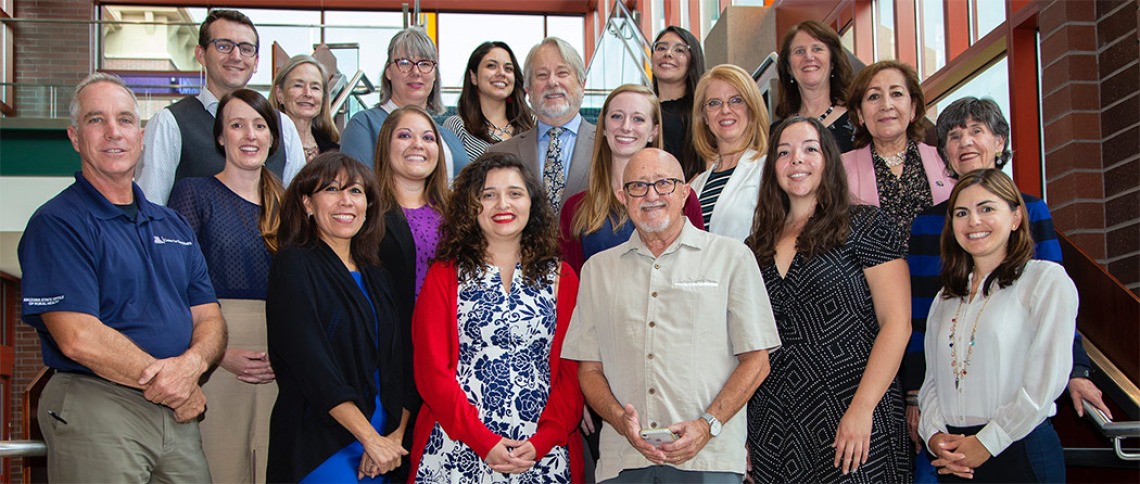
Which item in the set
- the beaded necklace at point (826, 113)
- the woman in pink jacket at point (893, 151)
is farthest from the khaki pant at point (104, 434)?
the beaded necklace at point (826, 113)

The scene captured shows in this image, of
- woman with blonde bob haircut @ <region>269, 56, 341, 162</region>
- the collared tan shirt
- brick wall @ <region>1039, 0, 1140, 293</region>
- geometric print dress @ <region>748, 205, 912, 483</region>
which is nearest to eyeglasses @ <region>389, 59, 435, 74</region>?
woman with blonde bob haircut @ <region>269, 56, 341, 162</region>

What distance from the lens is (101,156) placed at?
10.8 feet

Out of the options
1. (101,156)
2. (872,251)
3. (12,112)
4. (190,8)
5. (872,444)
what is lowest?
(872,444)

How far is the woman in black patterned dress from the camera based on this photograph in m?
3.09

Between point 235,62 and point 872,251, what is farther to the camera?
point 235,62

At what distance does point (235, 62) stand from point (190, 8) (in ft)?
47.5

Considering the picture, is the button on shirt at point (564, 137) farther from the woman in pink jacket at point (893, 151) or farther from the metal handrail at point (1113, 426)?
the metal handrail at point (1113, 426)

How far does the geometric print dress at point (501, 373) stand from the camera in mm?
3271

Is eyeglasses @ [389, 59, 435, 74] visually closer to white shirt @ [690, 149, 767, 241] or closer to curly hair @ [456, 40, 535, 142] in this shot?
curly hair @ [456, 40, 535, 142]

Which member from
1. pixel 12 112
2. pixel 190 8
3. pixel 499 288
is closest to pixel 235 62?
pixel 499 288

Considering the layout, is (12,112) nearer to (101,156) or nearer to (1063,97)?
(101,156)

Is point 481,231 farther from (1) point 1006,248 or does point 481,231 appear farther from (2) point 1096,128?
(2) point 1096,128

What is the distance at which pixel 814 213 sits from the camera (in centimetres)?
334

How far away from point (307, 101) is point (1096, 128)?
399 cm
